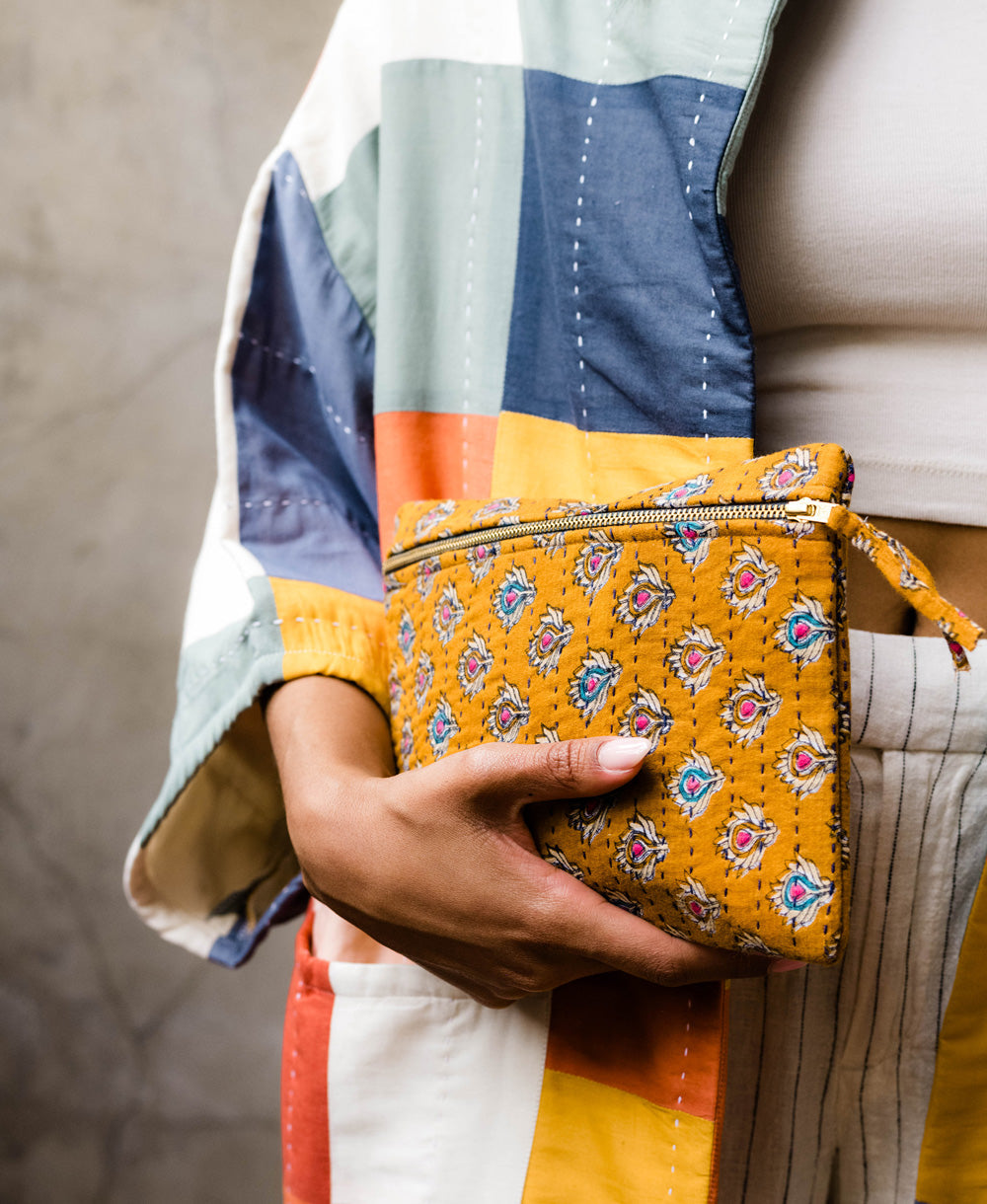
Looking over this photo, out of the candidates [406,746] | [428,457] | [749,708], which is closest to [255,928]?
[406,746]

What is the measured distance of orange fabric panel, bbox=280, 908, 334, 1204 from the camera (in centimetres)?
50

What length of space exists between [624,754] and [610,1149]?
0.23 meters

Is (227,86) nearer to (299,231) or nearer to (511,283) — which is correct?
(299,231)

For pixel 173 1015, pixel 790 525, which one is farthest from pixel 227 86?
pixel 173 1015

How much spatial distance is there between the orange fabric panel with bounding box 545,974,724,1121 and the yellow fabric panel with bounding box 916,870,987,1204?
12cm

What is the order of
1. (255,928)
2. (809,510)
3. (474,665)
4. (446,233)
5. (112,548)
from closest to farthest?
(809,510) < (474,665) < (446,233) < (255,928) < (112,548)

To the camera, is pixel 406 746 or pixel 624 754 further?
pixel 406 746

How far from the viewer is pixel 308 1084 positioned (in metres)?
0.51

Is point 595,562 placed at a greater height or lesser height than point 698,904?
greater

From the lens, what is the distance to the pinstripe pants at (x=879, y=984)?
404 mm

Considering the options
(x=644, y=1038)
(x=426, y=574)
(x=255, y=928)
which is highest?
(x=426, y=574)

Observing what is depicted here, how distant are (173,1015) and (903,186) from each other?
122 cm

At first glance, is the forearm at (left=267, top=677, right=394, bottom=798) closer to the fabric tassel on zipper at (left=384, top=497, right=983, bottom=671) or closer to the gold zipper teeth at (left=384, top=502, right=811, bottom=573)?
the gold zipper teeth at (left=384, top=502, right=811, bottom=573)

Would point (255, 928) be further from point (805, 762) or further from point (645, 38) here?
point (645, 38)
